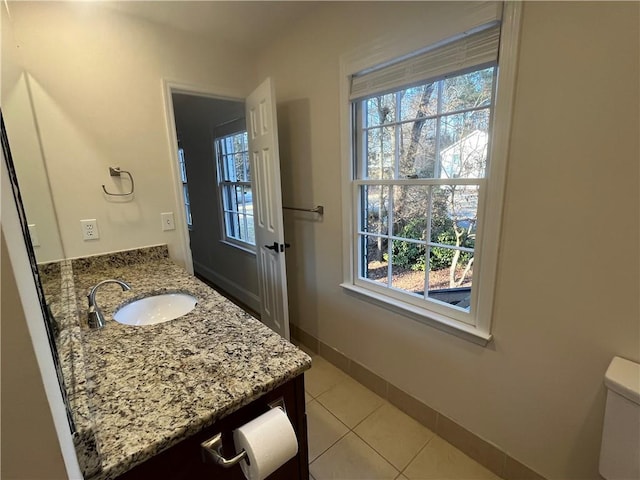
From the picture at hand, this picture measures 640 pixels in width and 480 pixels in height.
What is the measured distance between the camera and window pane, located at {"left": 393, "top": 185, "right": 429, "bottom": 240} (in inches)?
60.4

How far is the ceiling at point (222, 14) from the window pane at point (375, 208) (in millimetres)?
1154

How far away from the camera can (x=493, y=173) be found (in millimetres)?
1204

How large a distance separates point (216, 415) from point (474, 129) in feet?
4.70

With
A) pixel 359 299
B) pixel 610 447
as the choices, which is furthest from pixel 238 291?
pixel 610 447

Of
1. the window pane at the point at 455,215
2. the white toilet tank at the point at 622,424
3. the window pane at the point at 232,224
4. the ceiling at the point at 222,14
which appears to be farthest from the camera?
the window pane at the point at 232,224

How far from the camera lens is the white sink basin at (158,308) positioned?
1402mm

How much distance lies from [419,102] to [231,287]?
282 centimetres

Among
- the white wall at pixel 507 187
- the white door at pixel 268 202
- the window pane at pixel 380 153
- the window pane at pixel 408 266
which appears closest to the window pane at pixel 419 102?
the window pane at pixel 380 153

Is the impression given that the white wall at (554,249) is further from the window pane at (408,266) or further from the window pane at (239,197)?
the window pane at (239,197)

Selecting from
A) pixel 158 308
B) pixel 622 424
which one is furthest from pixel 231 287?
pixel 622 424

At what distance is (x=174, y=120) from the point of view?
2.01 meters

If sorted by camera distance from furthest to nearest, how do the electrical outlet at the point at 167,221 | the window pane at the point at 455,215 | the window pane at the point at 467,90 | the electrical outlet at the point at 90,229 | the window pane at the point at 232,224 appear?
the window pane at the point at 232,224
the electrical outlet at the point at 167,221
the electrical outlet at the point at 90,229
the window pane at the point at 455,215
the window pane at the point at 467,90

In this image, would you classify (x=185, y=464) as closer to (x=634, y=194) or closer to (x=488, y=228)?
(x=488, y=228)

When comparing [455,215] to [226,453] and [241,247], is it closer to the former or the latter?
[226,453]
